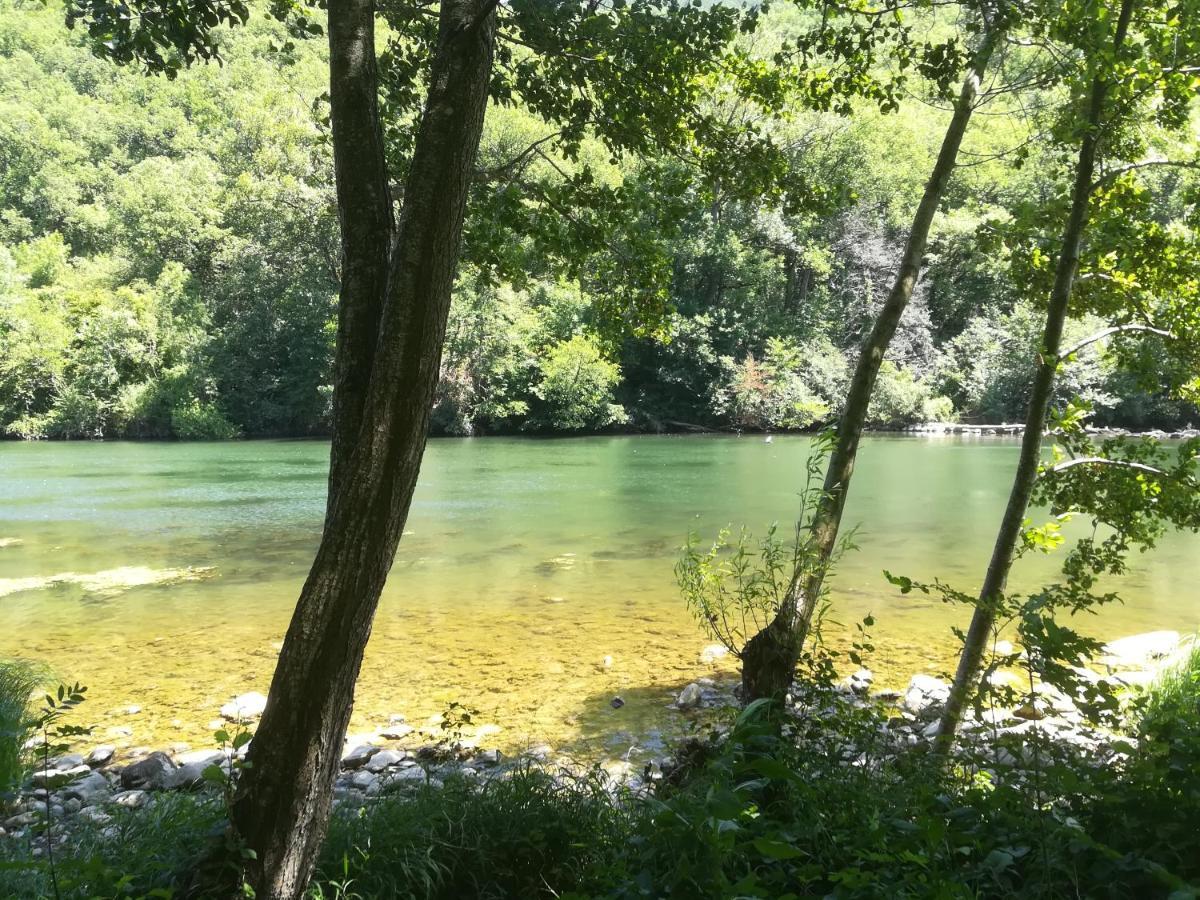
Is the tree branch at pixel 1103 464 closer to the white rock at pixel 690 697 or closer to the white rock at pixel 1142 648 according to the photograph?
the white rock at pixel 1142 648

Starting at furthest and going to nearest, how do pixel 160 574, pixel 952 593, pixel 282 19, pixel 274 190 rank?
pixel 274 190 < pixel 160 574 < pixel 282 19 < pixel 952 593

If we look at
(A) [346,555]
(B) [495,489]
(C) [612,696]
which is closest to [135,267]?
(B) [495,489]

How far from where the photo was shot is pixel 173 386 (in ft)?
116

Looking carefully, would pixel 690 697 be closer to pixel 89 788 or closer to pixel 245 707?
pixel 245 707

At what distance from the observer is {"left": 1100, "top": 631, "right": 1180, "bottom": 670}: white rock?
22.2 ft

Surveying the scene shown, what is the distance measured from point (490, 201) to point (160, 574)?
339 inches

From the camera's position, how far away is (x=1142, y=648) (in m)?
7.15

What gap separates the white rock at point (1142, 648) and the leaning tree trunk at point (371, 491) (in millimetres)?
6380

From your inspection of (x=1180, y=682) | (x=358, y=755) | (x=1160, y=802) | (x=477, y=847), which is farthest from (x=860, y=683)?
(x=1160, y=802)

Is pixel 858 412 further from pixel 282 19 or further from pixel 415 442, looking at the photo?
pixel 282 19

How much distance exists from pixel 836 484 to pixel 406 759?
10.2 ft

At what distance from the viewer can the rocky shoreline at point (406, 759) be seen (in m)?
3.88

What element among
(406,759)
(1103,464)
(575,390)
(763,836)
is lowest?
(406,759)

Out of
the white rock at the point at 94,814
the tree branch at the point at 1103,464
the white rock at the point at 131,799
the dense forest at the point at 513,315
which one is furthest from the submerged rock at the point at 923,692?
the dense forest at the point at 513,315
